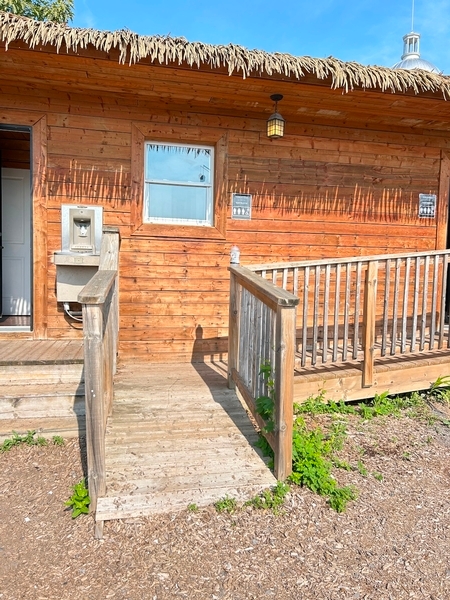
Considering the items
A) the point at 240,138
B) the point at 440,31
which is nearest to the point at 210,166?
the point at 240,138

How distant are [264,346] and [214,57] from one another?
2.49 m

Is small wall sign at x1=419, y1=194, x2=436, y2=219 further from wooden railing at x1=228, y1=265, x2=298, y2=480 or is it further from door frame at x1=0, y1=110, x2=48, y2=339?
door frame at x1=0, y1=110, x2=48, y2=339

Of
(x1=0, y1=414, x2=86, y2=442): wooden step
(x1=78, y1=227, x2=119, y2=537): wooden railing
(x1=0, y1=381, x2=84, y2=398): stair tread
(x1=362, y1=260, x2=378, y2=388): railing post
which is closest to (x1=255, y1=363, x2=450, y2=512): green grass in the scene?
(x1=362, y1=260, x2=378, y2=388): railing post

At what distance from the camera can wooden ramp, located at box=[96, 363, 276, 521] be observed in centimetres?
243

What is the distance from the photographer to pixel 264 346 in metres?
2.98

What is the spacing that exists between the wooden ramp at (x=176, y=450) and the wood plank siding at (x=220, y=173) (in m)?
1.23

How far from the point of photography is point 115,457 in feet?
8.90

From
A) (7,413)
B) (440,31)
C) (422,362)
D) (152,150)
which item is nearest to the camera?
(7,413)

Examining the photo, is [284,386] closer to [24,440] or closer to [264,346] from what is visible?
[264,346]

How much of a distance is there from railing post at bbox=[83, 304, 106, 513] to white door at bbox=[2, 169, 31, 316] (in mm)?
4157

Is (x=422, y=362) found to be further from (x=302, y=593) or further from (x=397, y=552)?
(x=302, y=593)

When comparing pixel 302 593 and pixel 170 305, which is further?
pixel 170 305

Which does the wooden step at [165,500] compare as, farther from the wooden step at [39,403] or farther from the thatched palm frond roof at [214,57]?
the thatched palm frond roof at [214,57]

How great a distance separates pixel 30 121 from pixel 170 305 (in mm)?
2402
